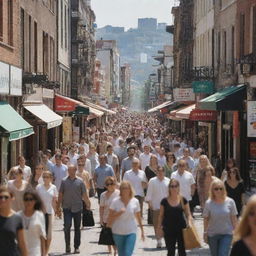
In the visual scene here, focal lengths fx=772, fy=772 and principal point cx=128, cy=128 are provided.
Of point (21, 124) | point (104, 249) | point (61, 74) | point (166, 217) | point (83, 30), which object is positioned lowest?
point (104, 249)

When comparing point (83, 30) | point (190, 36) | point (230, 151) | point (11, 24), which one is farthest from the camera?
point (83, 30)

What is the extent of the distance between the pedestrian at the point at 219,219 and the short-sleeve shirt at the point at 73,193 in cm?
358

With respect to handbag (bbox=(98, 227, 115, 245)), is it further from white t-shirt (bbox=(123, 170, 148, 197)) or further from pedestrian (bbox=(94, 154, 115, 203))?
pedestrian (bbox=(94, 154, 115, 203))

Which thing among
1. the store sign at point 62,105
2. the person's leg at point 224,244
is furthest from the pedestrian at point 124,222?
the store sign at point 62,105

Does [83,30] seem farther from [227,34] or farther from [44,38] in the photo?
[227,34]

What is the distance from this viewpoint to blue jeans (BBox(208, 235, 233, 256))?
34.2ft

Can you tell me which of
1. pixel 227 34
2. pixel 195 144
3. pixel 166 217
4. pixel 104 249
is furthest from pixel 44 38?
pixel 166 217

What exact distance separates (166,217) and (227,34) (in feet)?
71.4

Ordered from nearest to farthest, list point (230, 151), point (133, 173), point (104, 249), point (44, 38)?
point (104, 249)
point (133, 173)
point (230, 151)
point (44, 38)

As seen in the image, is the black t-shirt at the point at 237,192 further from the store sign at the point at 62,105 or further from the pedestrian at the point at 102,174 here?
the store sign at the point at 62,105

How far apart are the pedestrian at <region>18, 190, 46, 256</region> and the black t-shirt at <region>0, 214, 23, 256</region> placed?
1.00 metres

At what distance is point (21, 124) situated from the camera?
21484 mm

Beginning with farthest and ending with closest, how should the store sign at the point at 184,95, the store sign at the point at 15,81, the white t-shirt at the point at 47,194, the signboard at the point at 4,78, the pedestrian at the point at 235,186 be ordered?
1. the store sign at the point at 184,95
2. the store sign at the point at 15,81
3. the signboard at the point at 4,78
4. the pedestrian at the point at 235,186
5. the white t-shirt at the point at 47,194

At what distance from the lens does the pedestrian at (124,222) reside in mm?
10641
